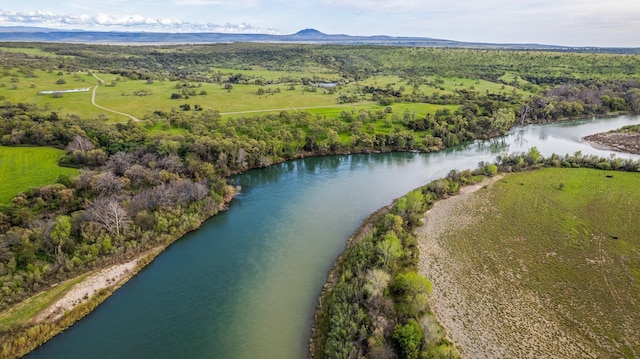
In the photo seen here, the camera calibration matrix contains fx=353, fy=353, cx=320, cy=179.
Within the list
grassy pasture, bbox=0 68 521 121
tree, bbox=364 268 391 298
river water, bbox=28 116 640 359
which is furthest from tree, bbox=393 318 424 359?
grassy pasture, bbox=0 68 521 121

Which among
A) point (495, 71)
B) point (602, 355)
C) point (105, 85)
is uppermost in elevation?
point (495, 71)

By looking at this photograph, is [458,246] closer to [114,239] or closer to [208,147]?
[114,239]

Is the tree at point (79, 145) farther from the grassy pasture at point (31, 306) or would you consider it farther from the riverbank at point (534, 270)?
the riverbank at point (534, 270)

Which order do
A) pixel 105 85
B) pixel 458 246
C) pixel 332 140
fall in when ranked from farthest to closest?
pixel 105 85, pixel 332 140, pixel 458 246

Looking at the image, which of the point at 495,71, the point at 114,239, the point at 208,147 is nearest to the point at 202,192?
the point at 114,239

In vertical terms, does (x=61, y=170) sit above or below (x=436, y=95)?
below

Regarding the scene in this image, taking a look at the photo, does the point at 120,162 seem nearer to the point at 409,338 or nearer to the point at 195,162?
the point at 195,162

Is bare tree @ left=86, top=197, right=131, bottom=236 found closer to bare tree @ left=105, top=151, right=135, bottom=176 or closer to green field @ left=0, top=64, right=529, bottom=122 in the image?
bare tree @ left=105, top=151, right=135, bottom=176
